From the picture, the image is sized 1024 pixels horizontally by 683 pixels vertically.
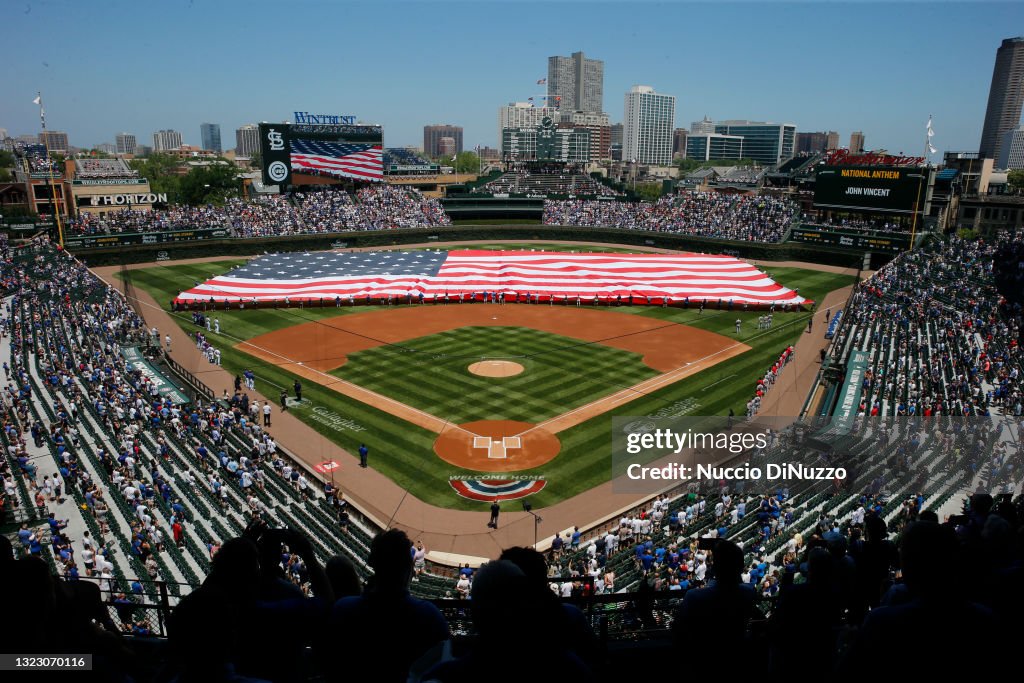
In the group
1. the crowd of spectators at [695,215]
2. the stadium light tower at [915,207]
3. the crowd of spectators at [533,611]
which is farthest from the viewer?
the crowd of spectators at [695,215]

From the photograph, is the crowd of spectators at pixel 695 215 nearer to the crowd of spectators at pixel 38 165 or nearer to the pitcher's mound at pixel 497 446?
the pitcher's mound at pixel 497 446

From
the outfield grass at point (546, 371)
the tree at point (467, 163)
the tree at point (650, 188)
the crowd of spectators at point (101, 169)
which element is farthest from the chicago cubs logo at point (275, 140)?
the tree at point (467, 163)

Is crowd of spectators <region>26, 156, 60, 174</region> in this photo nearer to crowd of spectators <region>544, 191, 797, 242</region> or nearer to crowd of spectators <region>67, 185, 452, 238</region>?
crowd of spectators <region>67, 185, 452, 238</region>

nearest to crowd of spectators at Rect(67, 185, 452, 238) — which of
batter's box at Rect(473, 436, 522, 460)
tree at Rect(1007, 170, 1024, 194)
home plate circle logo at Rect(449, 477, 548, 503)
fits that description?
batter's box at Rect(473, 436, 522, 460)

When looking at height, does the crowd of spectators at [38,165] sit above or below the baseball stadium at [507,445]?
above

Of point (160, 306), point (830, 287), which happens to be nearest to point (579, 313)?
point (830, 287)

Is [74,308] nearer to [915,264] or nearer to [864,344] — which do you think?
[864,344]
